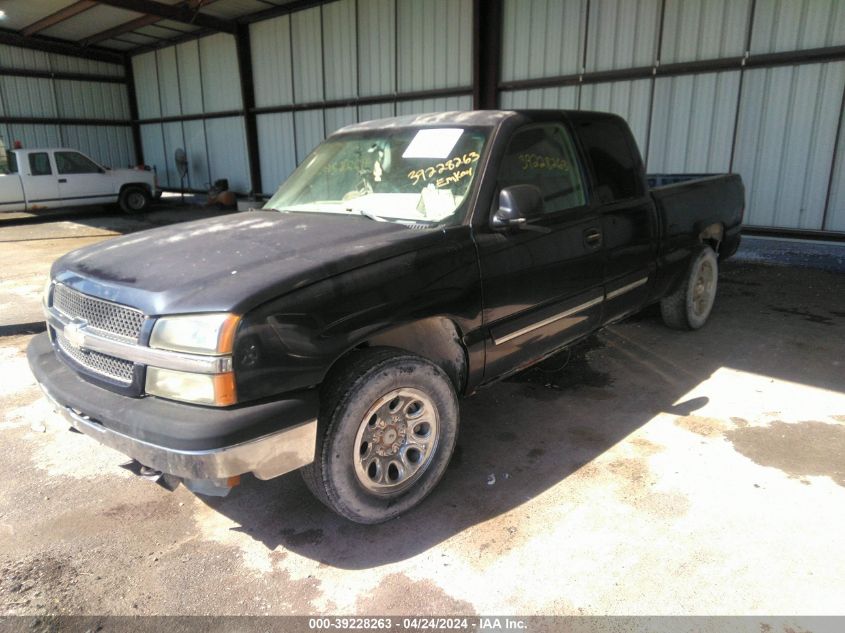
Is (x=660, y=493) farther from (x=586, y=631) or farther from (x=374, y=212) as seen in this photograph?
(x=374, y=212)

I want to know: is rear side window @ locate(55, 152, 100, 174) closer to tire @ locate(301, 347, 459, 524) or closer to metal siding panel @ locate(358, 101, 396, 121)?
metal siding panel @ locate(358, 101, 396, 121)

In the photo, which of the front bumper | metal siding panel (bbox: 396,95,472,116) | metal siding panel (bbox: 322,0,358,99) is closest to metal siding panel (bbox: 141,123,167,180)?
metal siding panel (bbox: 322,0,358,99)

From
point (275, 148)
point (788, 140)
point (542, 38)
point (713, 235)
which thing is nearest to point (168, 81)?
point (275, 148)

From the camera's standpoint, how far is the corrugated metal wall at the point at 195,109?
18047 mm

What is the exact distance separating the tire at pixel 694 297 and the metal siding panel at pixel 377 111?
32.2 feet

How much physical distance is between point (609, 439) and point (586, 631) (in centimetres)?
158

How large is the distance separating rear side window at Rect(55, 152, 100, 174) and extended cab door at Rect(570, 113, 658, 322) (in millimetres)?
14928

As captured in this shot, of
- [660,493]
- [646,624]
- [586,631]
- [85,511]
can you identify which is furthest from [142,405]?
[660,493]

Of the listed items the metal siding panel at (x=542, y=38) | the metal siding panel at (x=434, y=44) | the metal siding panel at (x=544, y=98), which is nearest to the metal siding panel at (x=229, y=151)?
the metal siding panel at (x=434, y=44)

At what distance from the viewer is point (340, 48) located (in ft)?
47.3

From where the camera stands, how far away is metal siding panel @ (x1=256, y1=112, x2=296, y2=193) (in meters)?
16.3

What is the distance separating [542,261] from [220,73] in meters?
18.0

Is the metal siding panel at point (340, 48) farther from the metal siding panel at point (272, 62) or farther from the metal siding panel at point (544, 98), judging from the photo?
the metal siding panel at point (544, 98)

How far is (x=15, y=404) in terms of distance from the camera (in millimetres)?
4312
